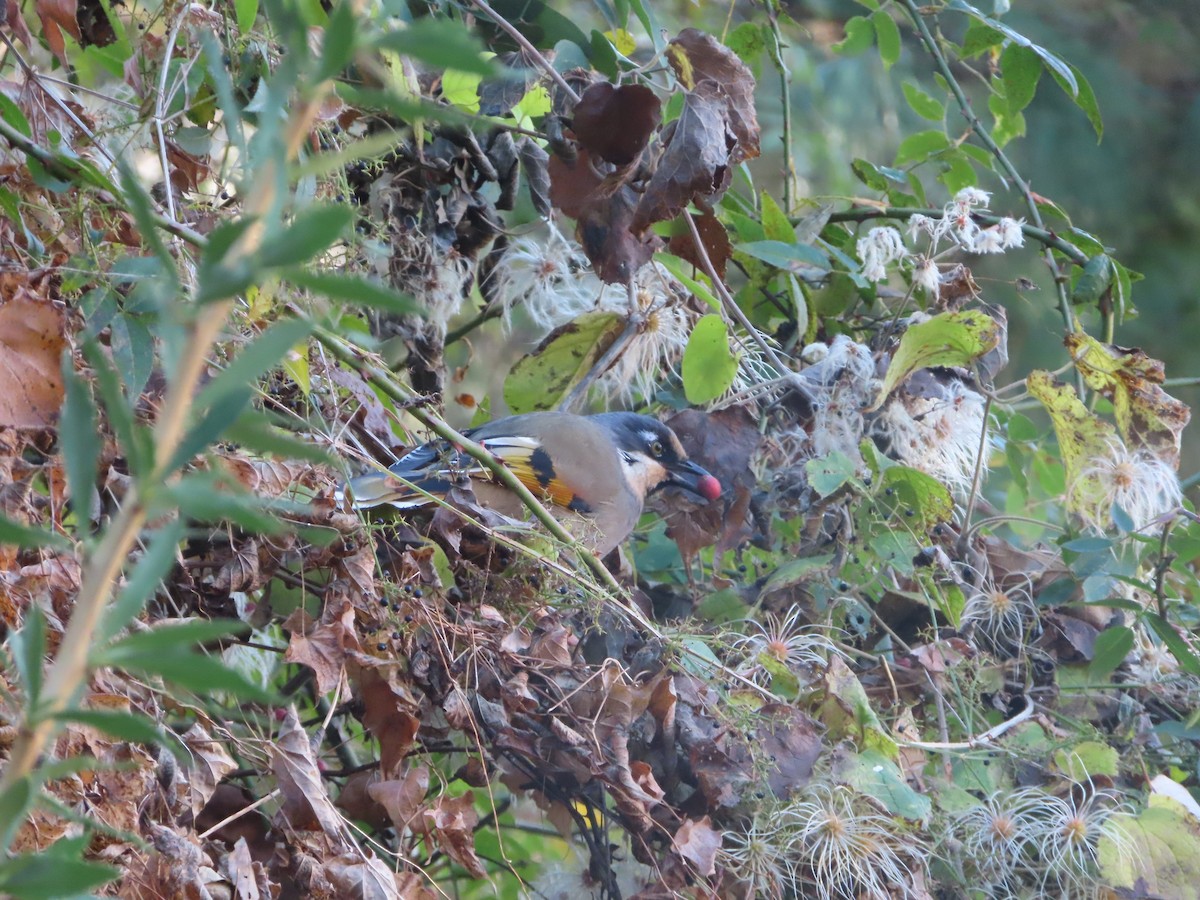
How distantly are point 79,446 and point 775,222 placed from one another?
2.48 metres

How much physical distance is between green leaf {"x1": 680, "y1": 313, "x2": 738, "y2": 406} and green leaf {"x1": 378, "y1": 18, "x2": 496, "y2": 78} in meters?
1.88

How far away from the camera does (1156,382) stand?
2.58 metres

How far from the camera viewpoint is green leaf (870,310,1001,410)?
2.44 meters

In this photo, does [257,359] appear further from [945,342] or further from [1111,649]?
[1111,649]

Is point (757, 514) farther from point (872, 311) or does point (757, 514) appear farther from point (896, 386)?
point (872, 311)

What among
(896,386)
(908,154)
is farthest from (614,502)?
(908,154)

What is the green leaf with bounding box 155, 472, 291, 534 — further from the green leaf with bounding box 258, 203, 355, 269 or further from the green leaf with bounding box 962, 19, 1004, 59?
the green leaf with bounding box 962, 19, 1004, 59

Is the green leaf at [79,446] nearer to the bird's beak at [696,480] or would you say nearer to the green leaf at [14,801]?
the green leaf at [14,801]

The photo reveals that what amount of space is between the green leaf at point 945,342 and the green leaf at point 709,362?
0.36 m

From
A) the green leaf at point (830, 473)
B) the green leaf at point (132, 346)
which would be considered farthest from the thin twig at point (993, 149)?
the green leaf at point (132, 346)

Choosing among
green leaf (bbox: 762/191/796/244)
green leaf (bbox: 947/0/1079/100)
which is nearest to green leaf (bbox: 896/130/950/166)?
green leaf (bbox: 947/0/1079/100)

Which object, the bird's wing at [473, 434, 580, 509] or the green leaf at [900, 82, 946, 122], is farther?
the bird's wing at [473, 434, 580, 509]

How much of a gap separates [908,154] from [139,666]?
3144 millimetres

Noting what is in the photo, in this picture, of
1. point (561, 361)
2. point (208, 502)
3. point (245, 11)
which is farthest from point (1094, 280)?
point (208, 502)
